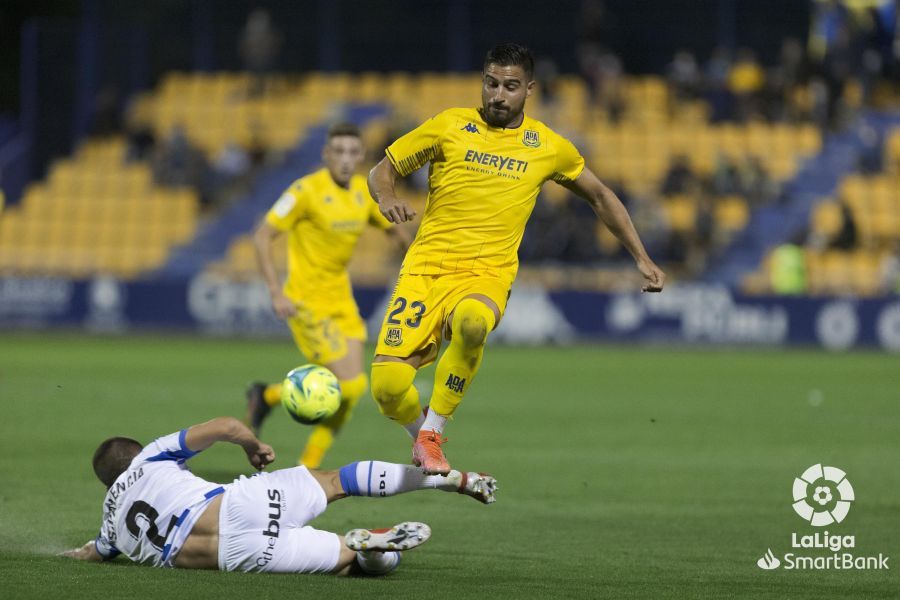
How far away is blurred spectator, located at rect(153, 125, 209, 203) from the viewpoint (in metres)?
34.8

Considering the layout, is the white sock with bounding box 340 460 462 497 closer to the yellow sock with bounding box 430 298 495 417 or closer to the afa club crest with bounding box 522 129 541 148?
the yellow sock with bounding box 430 298 495 417

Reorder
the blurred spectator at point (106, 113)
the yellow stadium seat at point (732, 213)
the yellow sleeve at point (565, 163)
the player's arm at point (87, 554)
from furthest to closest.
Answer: the blurred spectator at point (106, 113)
the yellow stadium seat at point (732, 213)
the yellow sleeve at point (565, 163)
the player's arm at point (87, 554)

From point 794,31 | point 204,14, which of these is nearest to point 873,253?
point 794,31

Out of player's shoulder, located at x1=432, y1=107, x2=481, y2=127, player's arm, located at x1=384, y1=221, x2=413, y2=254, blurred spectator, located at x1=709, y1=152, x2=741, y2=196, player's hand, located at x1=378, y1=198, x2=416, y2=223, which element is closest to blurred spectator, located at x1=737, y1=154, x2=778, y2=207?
blurred spectator, located at x1=709, y1=152, x2=741, y2=196

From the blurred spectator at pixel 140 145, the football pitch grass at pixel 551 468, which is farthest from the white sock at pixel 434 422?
the blurred spectator at pixel 140 145

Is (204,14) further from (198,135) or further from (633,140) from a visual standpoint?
(633,140)

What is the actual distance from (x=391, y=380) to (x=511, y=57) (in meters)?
1.92

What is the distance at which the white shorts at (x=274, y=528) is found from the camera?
7781 millimetres

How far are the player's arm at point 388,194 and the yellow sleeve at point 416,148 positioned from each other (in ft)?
0.16

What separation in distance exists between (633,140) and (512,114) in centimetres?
2564

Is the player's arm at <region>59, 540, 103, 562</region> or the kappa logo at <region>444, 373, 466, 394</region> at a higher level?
the kappa logo at <region>444, 373, 466, 394</region>

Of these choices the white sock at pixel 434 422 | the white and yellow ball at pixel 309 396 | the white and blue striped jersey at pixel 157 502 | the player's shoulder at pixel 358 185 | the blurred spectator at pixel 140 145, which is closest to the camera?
the white and blue striped jersey at pixel 157 502

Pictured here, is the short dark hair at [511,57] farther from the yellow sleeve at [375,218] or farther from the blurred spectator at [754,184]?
the blurred spectator at [754,184]

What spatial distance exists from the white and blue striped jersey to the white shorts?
0.52 feet
